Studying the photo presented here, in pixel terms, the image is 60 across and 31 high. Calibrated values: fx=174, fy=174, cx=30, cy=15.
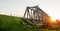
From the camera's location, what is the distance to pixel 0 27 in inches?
473

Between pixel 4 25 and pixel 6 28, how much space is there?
283 millimetres

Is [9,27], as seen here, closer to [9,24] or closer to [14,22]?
[9,24]

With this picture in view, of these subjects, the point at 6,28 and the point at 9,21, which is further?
the point at 9,21

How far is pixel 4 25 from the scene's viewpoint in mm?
12523

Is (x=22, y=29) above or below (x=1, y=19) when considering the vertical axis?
below

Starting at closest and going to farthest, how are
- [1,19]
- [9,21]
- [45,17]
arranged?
[1,19], [9,21], [45,17]

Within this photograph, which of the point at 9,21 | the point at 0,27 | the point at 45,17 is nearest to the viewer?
the point at 0,27

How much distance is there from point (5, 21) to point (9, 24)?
390 millimetres

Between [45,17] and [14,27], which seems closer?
[14,27]

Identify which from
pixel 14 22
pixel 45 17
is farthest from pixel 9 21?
pixel 45 17

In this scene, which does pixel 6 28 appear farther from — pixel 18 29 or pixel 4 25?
pixel 18 29

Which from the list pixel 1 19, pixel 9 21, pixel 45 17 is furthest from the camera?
pixel 45 17

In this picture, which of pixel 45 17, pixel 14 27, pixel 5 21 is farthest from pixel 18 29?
pixel 45 17

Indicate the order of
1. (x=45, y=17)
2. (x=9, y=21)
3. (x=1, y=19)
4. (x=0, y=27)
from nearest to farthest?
(x=0, y=27) < (x=1, y=19) < (x=9, y=21) < (x=45, y=17)
